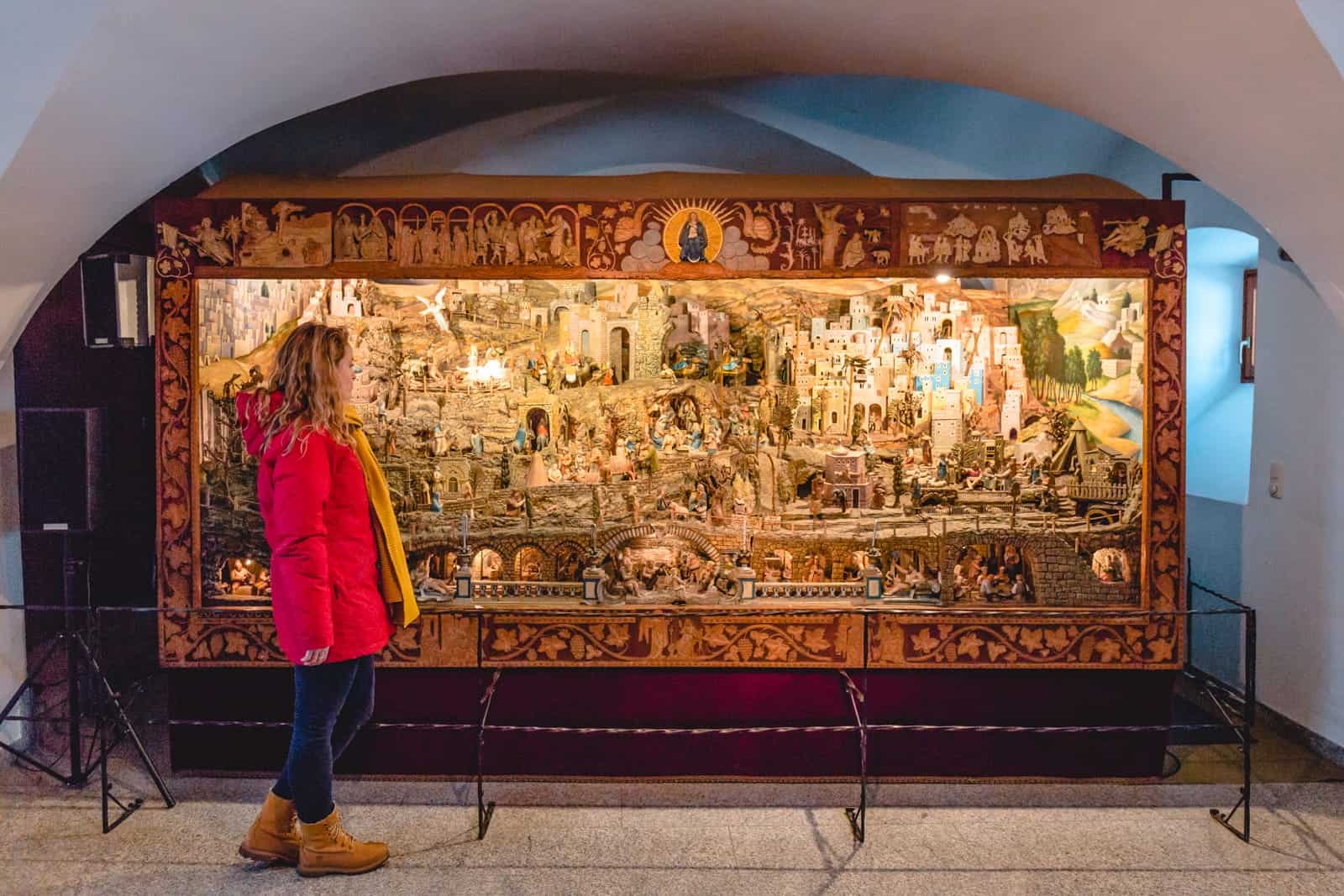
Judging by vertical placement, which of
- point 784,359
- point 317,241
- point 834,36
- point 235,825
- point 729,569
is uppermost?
point 834,36

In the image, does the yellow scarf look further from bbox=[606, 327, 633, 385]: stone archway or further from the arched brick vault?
the arched brick vault

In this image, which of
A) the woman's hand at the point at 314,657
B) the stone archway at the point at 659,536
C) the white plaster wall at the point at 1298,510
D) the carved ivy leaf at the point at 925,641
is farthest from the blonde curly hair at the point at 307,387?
the white plaster wall at the point at 1298,510

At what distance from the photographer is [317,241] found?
4.72m

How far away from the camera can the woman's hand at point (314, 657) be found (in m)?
3.46

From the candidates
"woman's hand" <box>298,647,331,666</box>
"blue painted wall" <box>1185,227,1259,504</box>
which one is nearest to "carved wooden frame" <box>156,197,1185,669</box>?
"woman's hand" <box>298,647,331,666</box>

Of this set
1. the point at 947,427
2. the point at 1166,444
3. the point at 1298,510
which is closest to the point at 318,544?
the point at 947,427

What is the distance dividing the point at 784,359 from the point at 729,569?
3.42 feet

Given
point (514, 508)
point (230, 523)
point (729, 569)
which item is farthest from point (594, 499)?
point (230, 523)

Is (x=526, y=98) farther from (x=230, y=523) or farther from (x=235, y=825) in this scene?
(x=235, y=825)

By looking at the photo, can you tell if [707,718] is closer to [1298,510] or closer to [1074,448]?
[1074,448]

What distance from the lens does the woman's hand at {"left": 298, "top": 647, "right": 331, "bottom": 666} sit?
346 cm

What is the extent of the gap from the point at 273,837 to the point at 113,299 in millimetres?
2677

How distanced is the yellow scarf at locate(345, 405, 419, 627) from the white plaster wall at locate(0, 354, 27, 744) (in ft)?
7.63

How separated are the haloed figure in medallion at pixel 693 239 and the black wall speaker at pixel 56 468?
2.79 m
